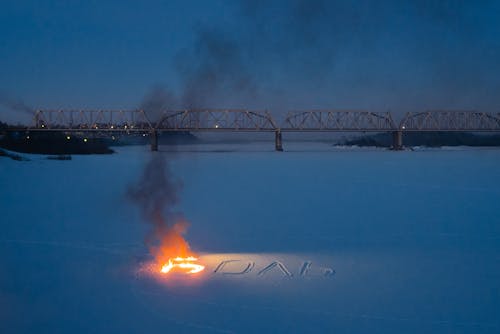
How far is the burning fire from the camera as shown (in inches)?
292

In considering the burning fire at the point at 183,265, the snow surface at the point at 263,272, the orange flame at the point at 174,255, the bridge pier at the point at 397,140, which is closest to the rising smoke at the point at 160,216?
the orange flame at the point at 174,255

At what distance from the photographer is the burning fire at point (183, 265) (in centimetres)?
742

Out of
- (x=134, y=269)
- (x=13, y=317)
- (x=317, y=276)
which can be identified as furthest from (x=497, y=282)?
(x=13, y=317)

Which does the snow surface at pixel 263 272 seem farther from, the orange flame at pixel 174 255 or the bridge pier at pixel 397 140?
the bridge pier at pixel 397 140

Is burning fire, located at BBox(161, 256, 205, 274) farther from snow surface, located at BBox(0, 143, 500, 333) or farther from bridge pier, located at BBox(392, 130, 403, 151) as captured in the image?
bridge pier, located at BBox(392, 130, 403, 151)

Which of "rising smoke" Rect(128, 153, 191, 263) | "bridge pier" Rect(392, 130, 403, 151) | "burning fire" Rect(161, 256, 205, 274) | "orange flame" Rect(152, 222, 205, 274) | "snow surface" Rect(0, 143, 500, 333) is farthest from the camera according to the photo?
"bridge pier" Rect(392, 130, 403, 151)

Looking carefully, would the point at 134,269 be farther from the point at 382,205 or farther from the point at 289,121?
the point at 289,121

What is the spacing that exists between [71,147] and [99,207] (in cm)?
5970

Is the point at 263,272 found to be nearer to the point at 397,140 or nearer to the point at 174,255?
the point at 174,255

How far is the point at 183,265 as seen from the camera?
7.65 m

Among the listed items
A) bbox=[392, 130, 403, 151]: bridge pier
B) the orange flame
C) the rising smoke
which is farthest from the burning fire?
bbox=[392, 130, 403, 151]: bridge pier

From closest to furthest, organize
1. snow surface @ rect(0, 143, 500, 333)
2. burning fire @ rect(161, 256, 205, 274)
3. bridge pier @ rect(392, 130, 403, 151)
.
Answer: snow surface @ rect(0, 143, 500, 333) < burning fire @ rect(161, 256, 205, 274) < bridge pier @ rect(392, 130, 403, 151)

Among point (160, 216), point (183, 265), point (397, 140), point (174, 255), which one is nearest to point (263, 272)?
point (183, 265)

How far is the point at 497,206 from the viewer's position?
14.7 m
